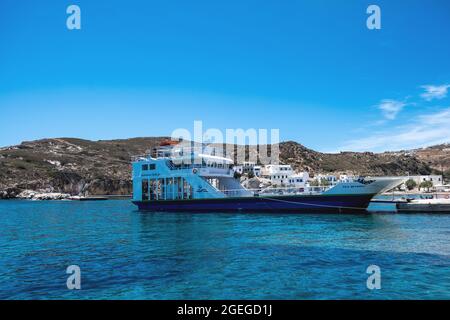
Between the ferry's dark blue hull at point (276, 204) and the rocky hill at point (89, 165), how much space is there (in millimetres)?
92677

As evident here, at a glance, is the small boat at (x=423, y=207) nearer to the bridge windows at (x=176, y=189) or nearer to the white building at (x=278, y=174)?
the bridge windows at (x=176, y=189)

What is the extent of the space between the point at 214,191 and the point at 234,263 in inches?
1146

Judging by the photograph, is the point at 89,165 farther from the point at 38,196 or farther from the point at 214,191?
the point at 214,191

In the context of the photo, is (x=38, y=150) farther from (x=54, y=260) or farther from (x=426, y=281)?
(x=426, y=281)

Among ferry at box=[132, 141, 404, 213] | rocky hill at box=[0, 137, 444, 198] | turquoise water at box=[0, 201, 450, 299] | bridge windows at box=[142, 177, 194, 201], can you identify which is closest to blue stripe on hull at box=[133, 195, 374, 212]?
ferry at box=[132, 141, 404, 213]

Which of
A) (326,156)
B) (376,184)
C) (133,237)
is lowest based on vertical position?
(133,237)

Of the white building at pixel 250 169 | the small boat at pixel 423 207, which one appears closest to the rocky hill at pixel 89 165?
the white building at pixel 250 169

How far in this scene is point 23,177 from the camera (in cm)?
12662

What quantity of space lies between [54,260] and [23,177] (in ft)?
410

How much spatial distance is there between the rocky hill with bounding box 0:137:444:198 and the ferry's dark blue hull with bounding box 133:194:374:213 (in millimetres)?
92677

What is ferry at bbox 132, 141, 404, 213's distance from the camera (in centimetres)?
3816

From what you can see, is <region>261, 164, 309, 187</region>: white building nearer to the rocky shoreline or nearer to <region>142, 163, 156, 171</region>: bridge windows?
<region>142, 163, 156, 171</region>: bridge windows
